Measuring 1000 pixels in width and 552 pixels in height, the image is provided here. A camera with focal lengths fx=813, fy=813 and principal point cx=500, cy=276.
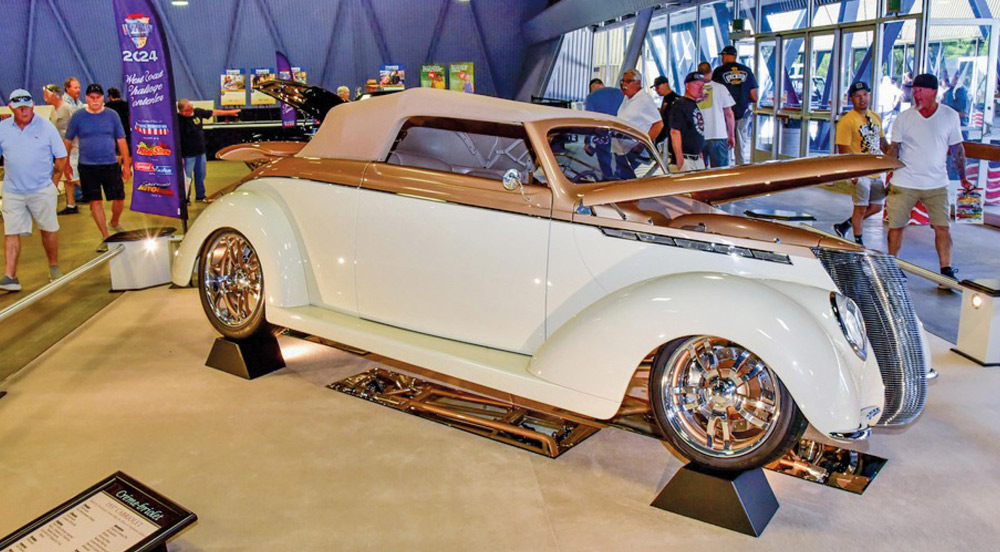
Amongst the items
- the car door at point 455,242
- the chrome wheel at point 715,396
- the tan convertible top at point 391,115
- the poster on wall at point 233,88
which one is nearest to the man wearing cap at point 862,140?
the tan convertible top at point 391,115

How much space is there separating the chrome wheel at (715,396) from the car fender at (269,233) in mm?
2373

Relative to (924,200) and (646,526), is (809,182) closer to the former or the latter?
(646,526)

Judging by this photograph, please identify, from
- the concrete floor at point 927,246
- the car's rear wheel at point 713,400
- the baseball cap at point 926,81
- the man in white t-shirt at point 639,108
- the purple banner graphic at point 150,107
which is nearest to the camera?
the car's rear wheel at point 713,400

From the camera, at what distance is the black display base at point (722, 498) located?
3.34 m

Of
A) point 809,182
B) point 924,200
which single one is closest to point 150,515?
point 809,182

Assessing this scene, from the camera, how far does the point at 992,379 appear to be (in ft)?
16.4

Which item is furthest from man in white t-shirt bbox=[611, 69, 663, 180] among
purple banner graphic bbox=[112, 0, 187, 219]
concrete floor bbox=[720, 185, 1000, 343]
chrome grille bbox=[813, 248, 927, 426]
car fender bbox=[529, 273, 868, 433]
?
car fender bbox=[529, 273, 868, 433]

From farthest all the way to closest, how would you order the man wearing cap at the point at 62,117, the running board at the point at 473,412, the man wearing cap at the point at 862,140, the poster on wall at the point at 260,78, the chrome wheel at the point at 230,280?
the poster on wall at the point at 260,78 → the man wearing cap at the point at 62,117 → the man wearing cap at the point at 862,140 → the chrome wheel at the point at 230,280 → the running board at the point at 473,412

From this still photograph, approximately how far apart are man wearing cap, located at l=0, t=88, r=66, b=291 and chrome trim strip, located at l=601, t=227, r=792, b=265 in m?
5.93

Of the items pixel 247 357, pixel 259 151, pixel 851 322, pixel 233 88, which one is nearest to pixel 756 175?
pixel 851 322

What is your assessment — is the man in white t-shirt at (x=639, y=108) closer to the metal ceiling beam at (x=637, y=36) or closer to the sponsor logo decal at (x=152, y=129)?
the sponsor logo decal at (x=152, y=129)

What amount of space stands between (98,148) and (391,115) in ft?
20.0

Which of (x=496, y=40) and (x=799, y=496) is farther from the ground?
(x=496, y=40)

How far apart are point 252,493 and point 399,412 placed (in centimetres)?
108
